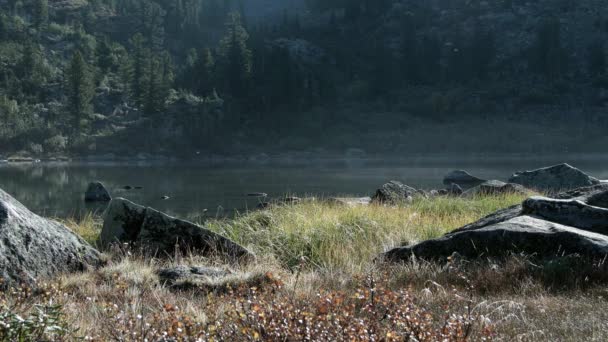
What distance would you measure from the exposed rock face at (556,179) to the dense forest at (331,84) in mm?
64281

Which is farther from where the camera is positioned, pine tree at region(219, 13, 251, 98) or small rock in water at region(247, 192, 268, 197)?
pine tree at region(219, 13, 251, 98)

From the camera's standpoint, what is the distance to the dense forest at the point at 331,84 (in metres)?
90.9

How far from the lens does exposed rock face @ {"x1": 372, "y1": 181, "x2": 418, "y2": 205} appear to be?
17.6 m

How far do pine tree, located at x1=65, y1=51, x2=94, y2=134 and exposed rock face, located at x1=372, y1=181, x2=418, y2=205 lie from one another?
→ 77.8 meters

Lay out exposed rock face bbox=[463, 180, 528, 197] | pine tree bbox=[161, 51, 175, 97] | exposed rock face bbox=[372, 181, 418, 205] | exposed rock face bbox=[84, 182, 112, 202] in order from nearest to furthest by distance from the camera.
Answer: exposed rock face bbox=[372, 181, 418, 205], exposed rock face bbox=[463, 180, 528, 197], exposed rock face bbox=[84, 182, 112, 202], pine tree bbox=[161, 51, 175, 97]

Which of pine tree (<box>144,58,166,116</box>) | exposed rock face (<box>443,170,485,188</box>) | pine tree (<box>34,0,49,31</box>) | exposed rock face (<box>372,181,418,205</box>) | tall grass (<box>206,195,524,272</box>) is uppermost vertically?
pine tree (<box>34,0,49,31</box>)

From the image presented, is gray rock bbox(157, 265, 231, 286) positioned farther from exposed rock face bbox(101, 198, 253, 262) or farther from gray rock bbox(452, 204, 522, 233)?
gray rock bbox(452, 204, 522, 233)

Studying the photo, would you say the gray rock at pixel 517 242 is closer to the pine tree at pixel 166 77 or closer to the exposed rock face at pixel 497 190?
the exposed rock face at pixel 497 190

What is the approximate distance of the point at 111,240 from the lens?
377 inches

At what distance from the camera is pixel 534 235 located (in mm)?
7066

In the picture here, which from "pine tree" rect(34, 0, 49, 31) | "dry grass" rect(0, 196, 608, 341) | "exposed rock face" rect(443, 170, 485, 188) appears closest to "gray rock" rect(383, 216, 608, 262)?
"dry grass" rect(0, 196, 608, 341)

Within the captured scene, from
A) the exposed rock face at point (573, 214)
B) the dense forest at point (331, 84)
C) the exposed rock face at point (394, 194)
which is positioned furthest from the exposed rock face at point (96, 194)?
the dense forest at point (331, 84)

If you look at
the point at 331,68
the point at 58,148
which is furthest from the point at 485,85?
the point at 58,148

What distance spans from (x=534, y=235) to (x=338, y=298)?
3.93 metres
